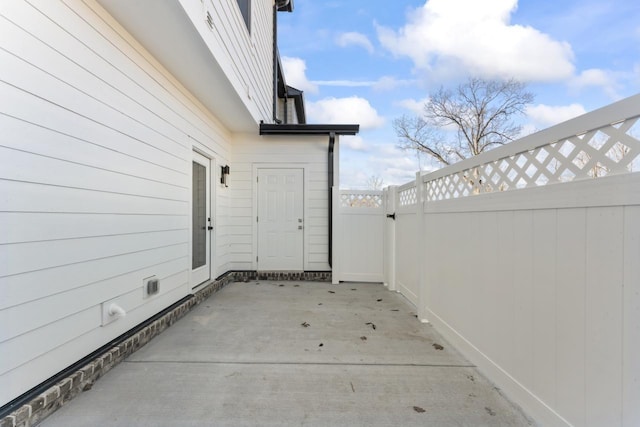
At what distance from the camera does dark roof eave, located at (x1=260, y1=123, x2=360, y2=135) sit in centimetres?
516

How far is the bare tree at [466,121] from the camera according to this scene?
14570 millimetres

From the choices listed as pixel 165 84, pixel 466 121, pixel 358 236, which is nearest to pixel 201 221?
pixel 165 84

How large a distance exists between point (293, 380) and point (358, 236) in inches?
129

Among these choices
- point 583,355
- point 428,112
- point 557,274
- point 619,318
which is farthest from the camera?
point 428,112

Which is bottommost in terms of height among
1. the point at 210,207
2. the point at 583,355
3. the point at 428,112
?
the point at 583,355

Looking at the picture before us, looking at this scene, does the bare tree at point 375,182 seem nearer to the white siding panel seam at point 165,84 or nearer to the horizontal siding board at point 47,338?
the white siding panel seam at point 165,84

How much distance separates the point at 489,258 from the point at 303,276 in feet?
12.0

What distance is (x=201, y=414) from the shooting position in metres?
1.72

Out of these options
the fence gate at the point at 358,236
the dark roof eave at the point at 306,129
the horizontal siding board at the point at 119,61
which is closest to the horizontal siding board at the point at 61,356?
the horizontal siding board at the point at 119,61

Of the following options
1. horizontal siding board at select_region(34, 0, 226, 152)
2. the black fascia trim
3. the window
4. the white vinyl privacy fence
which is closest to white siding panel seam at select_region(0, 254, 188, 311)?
horizontal siding board at select_region(34, 0, 226, 152)

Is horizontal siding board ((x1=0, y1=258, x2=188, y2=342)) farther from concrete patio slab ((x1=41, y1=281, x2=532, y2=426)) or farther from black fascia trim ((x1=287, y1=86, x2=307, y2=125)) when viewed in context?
black fascia trim ((x1=287, y1=86, x2=307, y2=125))

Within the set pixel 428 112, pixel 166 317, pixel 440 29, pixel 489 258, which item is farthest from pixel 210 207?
pixel 428 112

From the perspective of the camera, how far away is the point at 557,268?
5.02ft

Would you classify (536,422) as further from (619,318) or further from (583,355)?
(619,318)
